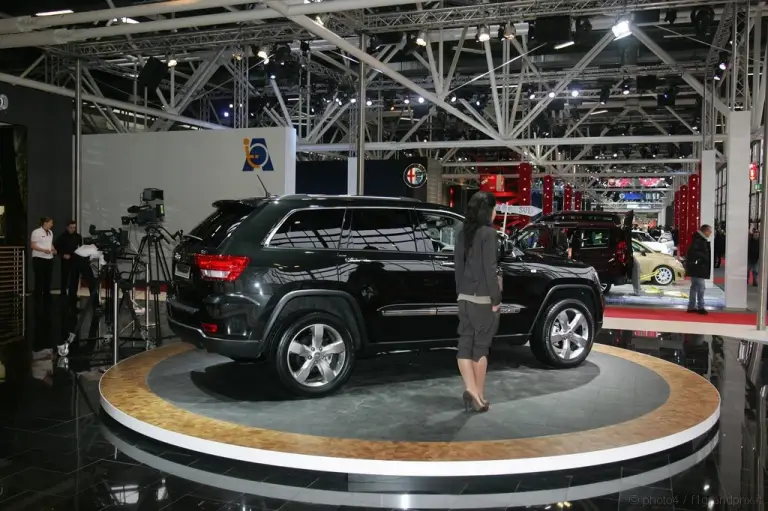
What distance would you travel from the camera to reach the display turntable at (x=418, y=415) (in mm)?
3855

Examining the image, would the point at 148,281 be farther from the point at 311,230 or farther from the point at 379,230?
the point at 379,230

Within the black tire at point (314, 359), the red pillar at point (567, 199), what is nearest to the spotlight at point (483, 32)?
the black tire at point (314, 359)

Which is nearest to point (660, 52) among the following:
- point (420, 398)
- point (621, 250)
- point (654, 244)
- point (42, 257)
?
point (621, 250)

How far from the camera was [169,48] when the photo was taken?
12852 millimetres

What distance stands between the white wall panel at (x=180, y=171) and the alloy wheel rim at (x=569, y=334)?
6808 mm

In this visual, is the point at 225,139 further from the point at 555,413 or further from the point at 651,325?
the point at 555,413

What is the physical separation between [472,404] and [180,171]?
33.5 feet

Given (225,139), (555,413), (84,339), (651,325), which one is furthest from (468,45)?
(555,413)

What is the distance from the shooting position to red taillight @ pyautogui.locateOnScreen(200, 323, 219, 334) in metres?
4.84

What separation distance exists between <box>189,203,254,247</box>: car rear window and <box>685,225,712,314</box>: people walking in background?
29.3 ft

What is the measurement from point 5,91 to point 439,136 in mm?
14761

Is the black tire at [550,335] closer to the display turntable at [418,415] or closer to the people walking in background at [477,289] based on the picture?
the display turntable at [418,415]

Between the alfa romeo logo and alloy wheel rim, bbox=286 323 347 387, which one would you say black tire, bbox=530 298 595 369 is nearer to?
alloy wheel rim, bbox=286 323 347 387

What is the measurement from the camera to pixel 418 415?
186 inches
